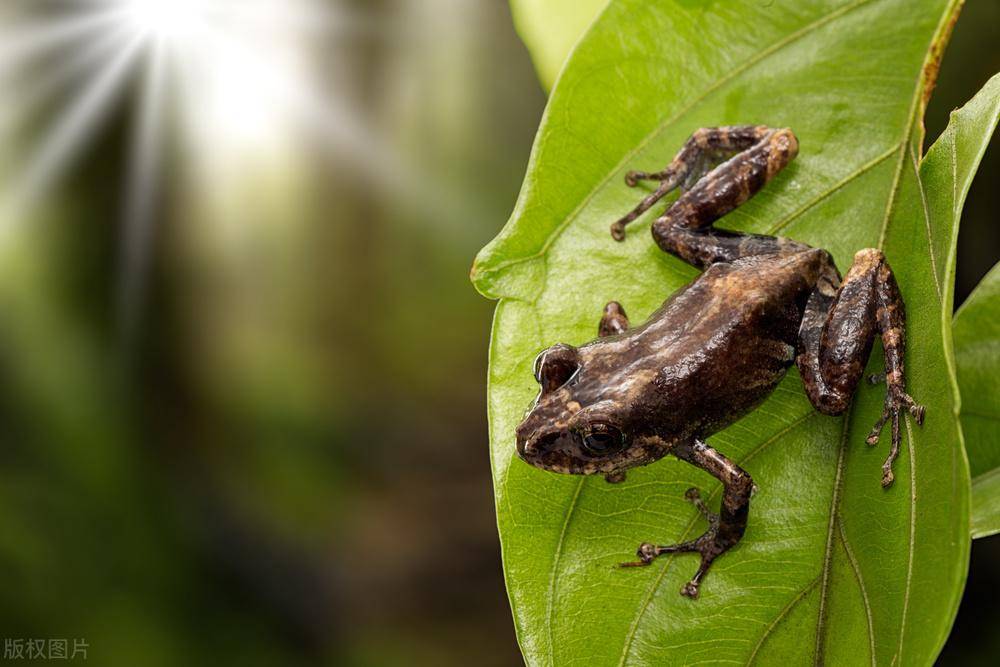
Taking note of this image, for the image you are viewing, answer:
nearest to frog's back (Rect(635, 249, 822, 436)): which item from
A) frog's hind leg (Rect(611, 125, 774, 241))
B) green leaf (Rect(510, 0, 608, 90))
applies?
frog's hind leg (Rect(611, 125, 774, 241))

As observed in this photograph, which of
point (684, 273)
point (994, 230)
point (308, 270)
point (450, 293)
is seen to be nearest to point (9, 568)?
point (308, 270)

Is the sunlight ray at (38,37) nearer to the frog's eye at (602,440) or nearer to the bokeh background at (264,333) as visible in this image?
the bokeh background at (264,333)

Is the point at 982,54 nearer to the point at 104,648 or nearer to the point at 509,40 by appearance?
the point at 509,40

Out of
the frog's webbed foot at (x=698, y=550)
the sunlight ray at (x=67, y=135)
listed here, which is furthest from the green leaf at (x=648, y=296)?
the sunlight ray at (x=67, y=135)

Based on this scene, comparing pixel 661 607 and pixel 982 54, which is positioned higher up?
pixel 982 54

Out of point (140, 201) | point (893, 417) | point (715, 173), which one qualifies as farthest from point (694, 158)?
point (140, 201)
